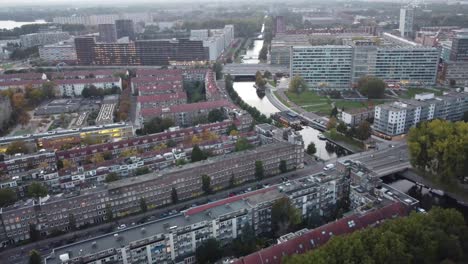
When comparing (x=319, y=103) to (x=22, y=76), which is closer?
(x=319, y=103)

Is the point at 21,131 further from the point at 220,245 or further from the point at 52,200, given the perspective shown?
the point at 220,245

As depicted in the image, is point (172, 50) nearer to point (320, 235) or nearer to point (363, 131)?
point (363, 131)

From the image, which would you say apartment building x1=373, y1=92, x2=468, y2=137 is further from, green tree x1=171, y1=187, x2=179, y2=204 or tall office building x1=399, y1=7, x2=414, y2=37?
tall office building x1=399, y1=7, x2=414, y2=37

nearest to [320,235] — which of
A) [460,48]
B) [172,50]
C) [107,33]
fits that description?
[460,48]

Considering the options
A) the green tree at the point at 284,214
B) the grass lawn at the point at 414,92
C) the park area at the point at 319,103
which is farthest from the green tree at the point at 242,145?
the grass lawn at the point at 414,92

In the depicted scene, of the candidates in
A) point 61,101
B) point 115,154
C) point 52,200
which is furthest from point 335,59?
point 52,200

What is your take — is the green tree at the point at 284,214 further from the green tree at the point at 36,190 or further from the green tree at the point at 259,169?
the green tree at the point at 36,190
